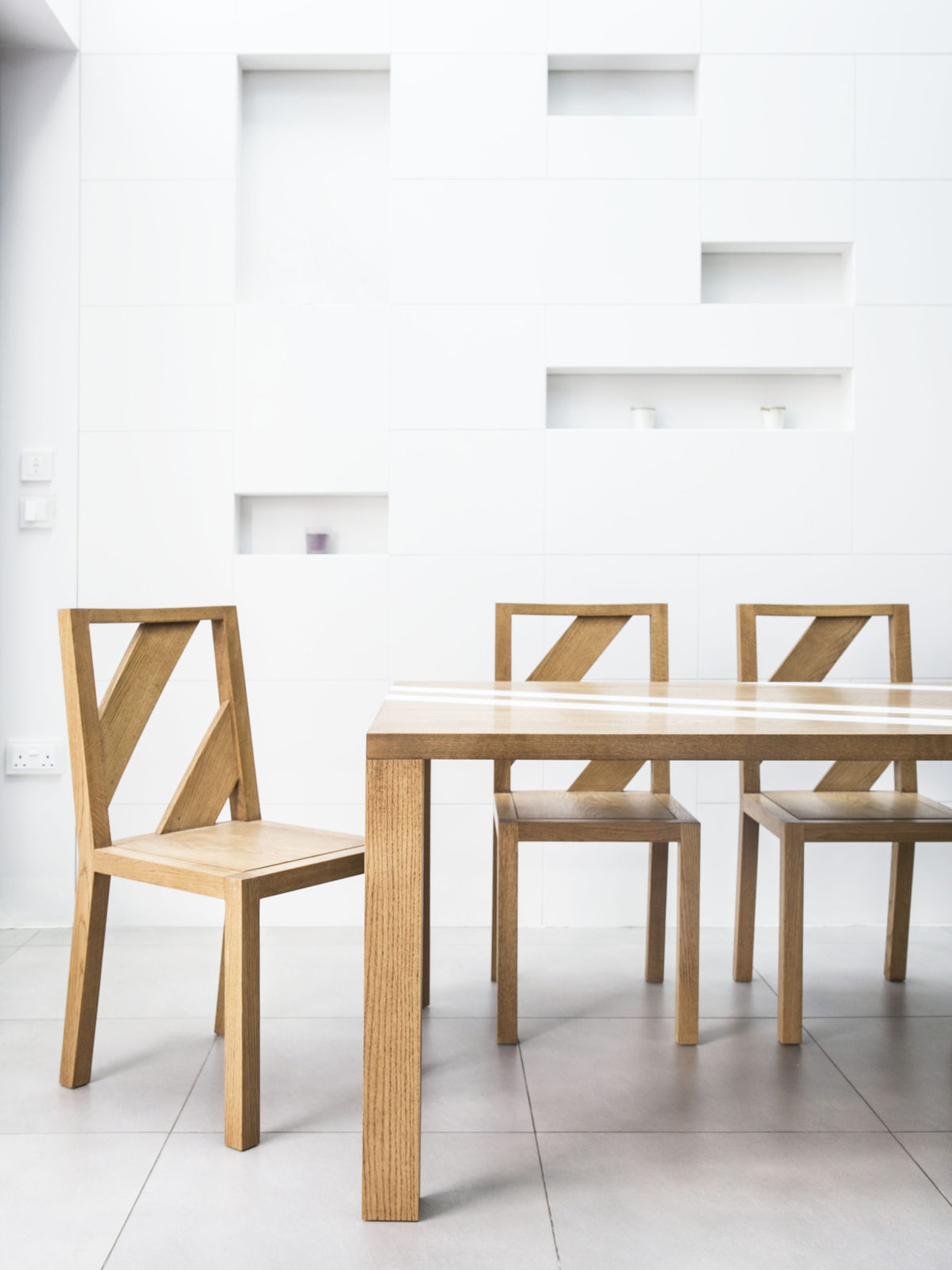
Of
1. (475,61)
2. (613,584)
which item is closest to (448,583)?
(613,584)

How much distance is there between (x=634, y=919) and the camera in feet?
9.32

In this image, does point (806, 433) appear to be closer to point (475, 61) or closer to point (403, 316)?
point (403, 316)

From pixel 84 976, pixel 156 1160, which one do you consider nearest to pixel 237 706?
pixel 84 976

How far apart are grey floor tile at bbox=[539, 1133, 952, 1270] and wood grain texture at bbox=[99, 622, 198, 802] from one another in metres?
0.98

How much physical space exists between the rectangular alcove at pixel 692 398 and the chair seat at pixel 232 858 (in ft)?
5.13

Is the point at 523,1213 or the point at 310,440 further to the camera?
the point at 310,440

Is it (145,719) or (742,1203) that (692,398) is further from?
(742,1203)

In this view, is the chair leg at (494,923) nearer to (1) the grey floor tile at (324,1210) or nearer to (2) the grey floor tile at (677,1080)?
(2) the grey floor tile at (677,1080)

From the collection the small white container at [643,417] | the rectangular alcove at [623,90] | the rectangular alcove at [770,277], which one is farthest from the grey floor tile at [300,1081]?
the rectangular alcove at [623,90]

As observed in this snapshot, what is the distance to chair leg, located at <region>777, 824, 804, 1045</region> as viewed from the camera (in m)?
1.99

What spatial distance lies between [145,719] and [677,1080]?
3.85ft

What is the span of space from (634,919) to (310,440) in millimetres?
1597

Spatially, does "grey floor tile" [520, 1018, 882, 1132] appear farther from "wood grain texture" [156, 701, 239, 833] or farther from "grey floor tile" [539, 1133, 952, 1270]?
"wood grain texture" [156, 701, 239, 833]

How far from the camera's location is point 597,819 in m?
2.01
